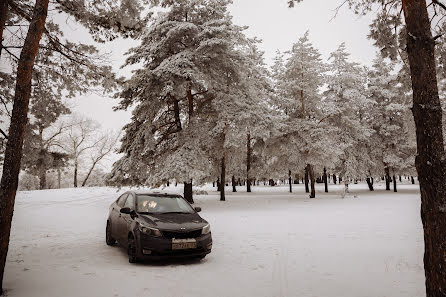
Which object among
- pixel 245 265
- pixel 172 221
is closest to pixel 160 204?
pixel 172 221

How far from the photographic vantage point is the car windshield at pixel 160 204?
790 cm

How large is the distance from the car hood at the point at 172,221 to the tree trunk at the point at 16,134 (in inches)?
105

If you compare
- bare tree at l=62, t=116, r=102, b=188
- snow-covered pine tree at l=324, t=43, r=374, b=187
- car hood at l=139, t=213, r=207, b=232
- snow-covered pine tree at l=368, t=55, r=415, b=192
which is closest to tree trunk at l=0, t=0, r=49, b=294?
car hood at l=139, t=213, r=207, b=232

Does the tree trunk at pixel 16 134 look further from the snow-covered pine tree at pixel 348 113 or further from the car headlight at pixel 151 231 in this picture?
the snow-covered pine tree at pixel 348 113

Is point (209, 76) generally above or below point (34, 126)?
above

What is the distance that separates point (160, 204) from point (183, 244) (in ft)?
5.40

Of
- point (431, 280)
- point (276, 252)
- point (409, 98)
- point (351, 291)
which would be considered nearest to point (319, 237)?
point (276, 252)

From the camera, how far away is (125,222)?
784 centimetres

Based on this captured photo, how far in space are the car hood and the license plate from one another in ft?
0.82

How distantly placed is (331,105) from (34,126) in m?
22.5

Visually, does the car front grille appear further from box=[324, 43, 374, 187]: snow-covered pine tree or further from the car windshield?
box=[324, 43, 374, 187]: snow-covered pine tree

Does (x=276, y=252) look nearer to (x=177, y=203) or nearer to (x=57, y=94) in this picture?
(x=177, y=203)

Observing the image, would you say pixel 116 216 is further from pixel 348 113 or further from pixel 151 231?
pixel 348 113

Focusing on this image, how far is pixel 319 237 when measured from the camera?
10.2 metres
